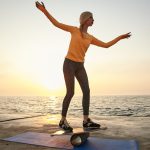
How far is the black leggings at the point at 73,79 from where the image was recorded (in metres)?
5.28

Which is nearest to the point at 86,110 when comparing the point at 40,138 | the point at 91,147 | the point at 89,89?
the point at 89,89

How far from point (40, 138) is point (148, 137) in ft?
6.18

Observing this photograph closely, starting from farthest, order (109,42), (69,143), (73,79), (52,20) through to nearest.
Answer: (109,42) < (73,79) < (52,20) < (69,143)

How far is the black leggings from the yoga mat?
1147 millimetres

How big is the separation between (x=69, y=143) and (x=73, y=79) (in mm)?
1797

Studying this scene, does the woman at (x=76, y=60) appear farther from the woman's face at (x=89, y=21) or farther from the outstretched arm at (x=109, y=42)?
the outstretched arm at (x=109, y=42)

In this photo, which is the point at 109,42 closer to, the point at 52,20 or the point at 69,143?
the point at 52,20

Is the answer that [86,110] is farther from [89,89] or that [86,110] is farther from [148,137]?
[148,137]

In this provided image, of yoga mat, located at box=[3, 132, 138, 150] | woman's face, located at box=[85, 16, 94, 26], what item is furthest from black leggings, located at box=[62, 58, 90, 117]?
yoga mat, located at box=[3, 132, 138, 150]

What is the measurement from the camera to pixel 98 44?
583 cm

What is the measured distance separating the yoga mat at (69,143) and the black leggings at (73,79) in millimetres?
1147

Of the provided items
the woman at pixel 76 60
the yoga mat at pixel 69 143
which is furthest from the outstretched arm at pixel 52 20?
the yoga mat at pixel 69 143

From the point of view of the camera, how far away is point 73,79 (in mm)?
5320

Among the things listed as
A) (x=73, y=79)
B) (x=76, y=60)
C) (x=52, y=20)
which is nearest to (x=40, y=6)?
(x=52, y=20)
